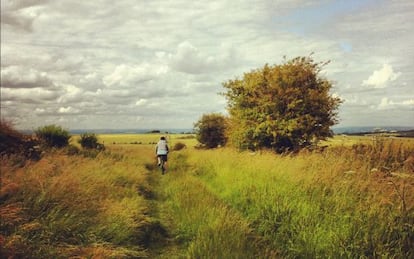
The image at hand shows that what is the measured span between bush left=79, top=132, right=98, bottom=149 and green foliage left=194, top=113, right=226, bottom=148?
61.5 ft

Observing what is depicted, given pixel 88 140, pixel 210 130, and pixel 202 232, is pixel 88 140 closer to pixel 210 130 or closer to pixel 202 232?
pixel 210 130

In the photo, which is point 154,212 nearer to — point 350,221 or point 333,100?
point 350,221

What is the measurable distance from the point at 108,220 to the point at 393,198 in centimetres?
495

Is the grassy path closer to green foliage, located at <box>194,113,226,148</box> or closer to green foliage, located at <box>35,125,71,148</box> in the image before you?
green foliage, located at <box>35,125,71,148</box>

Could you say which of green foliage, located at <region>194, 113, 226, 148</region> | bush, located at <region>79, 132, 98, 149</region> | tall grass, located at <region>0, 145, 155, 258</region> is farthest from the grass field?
green foliage, located at <region>194, 113, 226, 148</region>

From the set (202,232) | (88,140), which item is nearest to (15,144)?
(202,232)

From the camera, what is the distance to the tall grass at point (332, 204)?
563 cm

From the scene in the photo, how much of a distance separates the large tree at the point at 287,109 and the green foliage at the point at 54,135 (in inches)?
393

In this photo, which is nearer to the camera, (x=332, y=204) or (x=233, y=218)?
(x=233, y=218)

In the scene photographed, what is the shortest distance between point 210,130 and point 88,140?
65.7 feet

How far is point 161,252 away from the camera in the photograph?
6797 millimetres

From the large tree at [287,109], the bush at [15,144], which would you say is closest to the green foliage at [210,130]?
the large tree at [287,109]

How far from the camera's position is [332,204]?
7.14 m

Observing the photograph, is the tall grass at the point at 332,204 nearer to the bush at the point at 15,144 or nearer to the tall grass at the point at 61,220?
the tall grass at the point at 61,220
